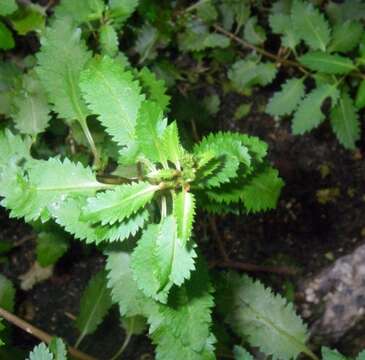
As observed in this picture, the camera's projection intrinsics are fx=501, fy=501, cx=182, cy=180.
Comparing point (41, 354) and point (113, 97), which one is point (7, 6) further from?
point (41, 354)

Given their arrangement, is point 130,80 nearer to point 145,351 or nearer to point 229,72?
point 229,72

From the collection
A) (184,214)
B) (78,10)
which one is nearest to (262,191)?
(184,214)

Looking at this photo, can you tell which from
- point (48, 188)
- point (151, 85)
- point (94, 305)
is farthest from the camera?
point (94, 305)

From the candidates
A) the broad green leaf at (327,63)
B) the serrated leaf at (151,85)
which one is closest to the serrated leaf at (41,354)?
the serrated leaf at (151,85)

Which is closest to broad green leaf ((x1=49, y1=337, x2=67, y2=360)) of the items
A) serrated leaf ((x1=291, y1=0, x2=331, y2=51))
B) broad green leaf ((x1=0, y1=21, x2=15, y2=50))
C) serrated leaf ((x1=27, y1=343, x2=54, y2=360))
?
serrated leaf ((x1=27, y1=343, x2=54, y2=360))

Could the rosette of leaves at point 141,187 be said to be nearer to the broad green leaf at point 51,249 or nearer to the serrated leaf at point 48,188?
the serrated leaf at point 48,188

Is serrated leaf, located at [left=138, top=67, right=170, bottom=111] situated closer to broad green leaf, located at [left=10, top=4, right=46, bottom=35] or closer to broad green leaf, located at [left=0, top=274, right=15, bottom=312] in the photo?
broad green leaf, located at [left=10, top=4, right=46, bottom=35]

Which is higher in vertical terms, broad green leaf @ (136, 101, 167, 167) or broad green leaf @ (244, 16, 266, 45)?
broad green leaf @ (136, 101, 167, 167)

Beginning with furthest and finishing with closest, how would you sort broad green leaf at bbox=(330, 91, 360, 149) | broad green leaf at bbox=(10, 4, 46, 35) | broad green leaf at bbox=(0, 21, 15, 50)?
broad green leaf at bbox=(330, 91, 360, 149) → broad green leaf at bbox=(10, 4, 46, 35) → broad green leaf at bbox=(0, 21, 15, 50)
